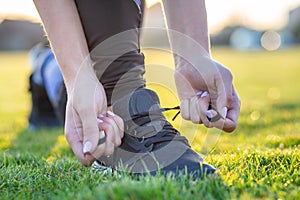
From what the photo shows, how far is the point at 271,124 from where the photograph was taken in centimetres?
369

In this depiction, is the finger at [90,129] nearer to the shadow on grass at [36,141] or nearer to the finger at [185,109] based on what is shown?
the finger at [185,109]

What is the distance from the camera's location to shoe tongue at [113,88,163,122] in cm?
166

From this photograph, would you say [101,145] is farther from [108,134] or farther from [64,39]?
[64,39]

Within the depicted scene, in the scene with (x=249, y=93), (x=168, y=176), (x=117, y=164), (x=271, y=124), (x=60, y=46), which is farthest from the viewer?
(x=249, y=93)

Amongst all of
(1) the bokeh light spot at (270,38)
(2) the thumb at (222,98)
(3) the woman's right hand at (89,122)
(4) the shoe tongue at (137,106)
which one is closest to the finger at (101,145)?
(3) the woman's right hand at (89,122)

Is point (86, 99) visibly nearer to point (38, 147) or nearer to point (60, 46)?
point (60, 46)

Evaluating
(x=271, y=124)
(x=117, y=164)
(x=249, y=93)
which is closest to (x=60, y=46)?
(x=117, y=164)

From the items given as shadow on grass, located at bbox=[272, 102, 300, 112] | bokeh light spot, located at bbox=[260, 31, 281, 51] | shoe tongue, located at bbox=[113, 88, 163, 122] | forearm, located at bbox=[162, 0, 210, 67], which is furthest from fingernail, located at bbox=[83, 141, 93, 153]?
bokeh light spot, located at bbox=[260, 31, 281, 51]

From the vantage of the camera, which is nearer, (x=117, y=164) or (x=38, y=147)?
(x=117, y=164)

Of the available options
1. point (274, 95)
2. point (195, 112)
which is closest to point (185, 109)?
point (195, 112)

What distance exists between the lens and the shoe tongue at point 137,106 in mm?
1661

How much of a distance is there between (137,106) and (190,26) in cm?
36

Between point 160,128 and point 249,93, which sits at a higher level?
point 160,128

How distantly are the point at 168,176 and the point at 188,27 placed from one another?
636 millimetres
